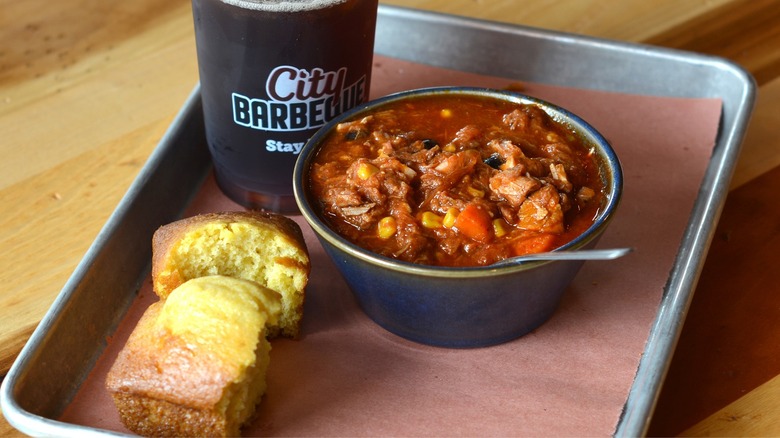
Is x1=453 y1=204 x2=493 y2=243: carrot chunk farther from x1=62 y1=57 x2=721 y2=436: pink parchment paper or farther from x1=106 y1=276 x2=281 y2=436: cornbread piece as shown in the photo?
x1=106 y1=276 x2=281 y2=436: cornbread piece

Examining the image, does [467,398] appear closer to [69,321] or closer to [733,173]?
[69,321]

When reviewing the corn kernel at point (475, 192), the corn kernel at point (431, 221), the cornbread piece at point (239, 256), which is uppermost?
the corn kernel at point (475, 192)

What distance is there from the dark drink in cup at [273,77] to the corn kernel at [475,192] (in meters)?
0.44

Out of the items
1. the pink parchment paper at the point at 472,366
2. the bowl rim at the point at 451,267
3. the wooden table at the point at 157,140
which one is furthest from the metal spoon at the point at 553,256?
the wooden table at the point at 157,140

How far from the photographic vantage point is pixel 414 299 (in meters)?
1.79

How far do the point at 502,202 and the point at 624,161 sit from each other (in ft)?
2.35

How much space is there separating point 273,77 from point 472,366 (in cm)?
74

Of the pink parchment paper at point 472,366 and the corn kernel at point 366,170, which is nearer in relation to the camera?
the pink parchment paper at point 472,366

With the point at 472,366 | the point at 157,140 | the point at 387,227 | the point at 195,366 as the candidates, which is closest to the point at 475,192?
the point at 387,227

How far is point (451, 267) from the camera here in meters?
1.71

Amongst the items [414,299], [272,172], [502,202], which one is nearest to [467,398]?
[414,299]

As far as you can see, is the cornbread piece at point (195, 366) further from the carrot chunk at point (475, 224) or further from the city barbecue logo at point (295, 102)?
the city barbecue logo at point (295, 102)

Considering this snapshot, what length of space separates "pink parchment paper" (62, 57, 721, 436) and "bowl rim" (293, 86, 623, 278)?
238 millimetres

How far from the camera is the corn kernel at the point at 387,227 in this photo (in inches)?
70.7
